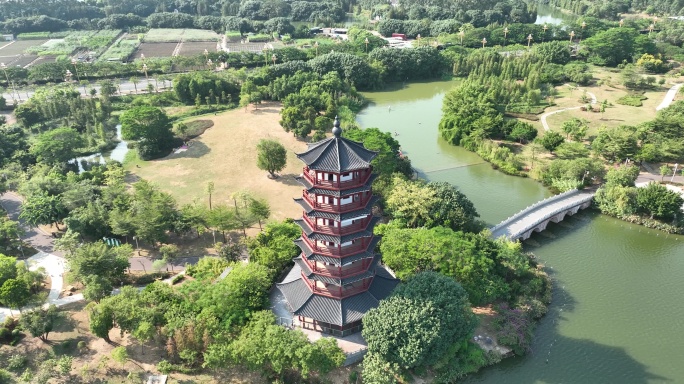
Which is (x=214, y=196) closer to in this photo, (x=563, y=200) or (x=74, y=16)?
(x=563, y=200)

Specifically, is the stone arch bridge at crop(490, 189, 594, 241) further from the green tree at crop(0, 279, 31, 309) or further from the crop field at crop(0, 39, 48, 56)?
the crop field at crop(0, 39, 48, 56)

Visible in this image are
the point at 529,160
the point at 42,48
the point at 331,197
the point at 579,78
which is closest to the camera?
the point at 331,197

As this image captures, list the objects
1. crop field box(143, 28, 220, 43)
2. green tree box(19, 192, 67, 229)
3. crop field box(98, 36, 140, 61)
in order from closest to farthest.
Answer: green tree box(19, 192, 67, 229), crop field box(98, 36, 140, 61), crop field box(143, 28, 220, 43)

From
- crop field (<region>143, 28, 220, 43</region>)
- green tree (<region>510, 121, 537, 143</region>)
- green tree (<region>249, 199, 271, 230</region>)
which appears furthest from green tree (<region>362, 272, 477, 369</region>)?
crop field (<region>143, 28, 220, 43</region>)

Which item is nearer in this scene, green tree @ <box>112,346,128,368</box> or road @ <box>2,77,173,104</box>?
green tree @ <box>112,346,128,368</box>

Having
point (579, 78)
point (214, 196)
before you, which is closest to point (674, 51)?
point (579, 78)

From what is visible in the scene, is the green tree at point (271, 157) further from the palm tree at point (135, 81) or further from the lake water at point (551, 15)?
the lake water at point (551, 15)
